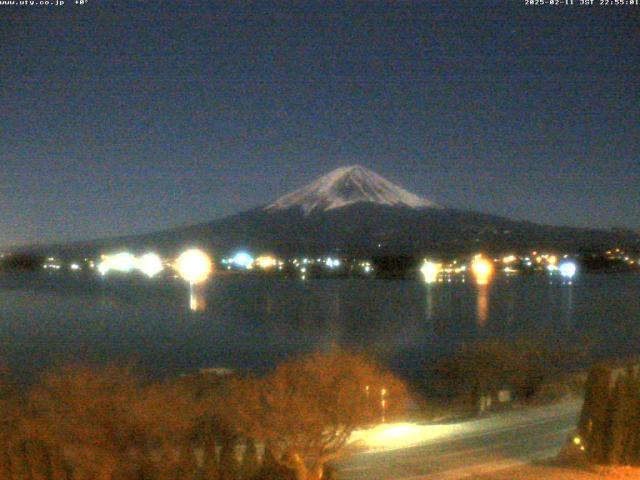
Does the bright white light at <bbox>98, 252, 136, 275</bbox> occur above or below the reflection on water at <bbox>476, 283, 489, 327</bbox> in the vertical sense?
above

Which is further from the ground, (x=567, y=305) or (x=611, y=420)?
(x=611, y=420)

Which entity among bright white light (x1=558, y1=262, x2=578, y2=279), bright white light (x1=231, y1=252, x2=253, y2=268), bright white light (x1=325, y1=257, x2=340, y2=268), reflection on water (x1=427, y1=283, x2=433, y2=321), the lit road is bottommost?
the lit road

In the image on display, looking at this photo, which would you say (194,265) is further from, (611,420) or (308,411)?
(308,411)

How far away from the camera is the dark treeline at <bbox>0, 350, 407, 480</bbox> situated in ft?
25.8

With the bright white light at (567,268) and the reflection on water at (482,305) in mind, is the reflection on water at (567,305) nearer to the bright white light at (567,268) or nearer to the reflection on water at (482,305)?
the reflection on water at (482,305)

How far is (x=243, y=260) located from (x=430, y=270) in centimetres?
1673

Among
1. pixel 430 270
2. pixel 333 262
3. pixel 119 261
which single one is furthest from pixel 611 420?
pixel 119 261

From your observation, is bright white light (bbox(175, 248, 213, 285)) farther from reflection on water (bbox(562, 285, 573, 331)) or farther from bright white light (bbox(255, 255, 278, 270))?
reflection on water (bbox(562, 285, 573, 331))

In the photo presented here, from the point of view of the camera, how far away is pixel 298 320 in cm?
4444

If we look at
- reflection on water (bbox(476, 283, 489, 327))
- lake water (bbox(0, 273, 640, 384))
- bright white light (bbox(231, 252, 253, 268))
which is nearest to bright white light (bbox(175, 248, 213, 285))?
bright white light (bbox(231, 252, 253, 268))

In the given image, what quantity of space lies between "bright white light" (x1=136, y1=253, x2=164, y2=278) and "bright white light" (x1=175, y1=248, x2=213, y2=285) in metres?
2.06

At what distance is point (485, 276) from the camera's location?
2987 inches

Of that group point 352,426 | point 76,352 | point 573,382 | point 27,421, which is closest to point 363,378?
point 352,426

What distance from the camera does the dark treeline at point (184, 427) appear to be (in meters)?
7.86
